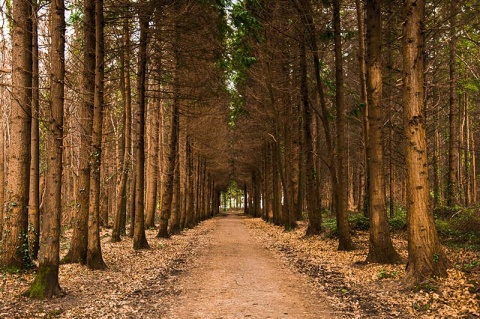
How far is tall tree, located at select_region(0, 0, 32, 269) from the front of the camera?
912 cm

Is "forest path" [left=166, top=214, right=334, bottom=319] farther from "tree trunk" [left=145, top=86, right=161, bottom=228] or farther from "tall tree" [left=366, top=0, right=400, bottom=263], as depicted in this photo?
Answer: "tree trunk" [left=145, top=86, right=161, bottom=228]

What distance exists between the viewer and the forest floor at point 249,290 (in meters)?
6.69

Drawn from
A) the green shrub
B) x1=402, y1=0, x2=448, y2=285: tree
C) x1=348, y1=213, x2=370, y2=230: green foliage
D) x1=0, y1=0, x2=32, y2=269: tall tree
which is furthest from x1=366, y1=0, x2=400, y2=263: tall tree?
x1=0, y1=0, x2=32, y2=269: tall tree

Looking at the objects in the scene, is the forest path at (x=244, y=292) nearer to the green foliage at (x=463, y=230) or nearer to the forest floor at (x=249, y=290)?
the forest floor at (x=249, y=290)

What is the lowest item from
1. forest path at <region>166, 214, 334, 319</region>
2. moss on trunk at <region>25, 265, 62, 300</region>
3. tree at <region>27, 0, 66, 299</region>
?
forest path at <region>166, 214, 334, 319</region>

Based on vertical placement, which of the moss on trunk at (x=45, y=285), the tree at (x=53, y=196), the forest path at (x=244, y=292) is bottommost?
the forest path at (x=244, y=292)

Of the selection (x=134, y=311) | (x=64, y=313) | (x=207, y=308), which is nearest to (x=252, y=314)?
(x=207, y=308)

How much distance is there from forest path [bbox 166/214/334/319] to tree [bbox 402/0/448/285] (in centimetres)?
227

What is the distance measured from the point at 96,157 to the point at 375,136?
7.58 m

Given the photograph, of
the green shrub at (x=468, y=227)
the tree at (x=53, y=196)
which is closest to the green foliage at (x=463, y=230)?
the green shrub at (x=468, y=227)

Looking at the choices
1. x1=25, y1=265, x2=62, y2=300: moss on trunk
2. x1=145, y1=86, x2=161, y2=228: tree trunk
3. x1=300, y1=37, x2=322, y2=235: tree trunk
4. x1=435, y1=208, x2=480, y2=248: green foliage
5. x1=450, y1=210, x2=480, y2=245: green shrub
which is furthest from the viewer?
x1=145, y1=86, x2=161, y2=228: tree trunk

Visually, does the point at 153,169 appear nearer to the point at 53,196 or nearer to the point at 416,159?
the point at 53,196

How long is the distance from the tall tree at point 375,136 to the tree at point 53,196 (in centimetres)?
774

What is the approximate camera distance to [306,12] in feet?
48.6
